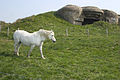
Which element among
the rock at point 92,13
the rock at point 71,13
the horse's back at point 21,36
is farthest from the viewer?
the rock at point 92,13

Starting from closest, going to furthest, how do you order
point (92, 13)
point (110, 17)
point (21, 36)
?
point (21, 36) → point (92, 13) → point (110, 17)

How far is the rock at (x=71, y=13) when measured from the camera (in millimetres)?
36500

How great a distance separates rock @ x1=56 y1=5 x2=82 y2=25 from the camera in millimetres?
36500

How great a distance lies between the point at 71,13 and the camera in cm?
3641

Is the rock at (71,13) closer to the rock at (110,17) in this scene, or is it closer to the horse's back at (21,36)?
the rock at (110,17)

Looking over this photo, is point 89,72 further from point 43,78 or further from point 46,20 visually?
point 46,20

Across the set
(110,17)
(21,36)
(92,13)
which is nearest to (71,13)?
(92,13)

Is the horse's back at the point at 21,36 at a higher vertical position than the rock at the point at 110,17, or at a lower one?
lower

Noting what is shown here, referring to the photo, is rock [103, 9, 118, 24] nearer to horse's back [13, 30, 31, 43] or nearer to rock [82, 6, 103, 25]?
rock [82, 6, 103, 25]

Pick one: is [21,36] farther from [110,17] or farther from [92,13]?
[110,17]

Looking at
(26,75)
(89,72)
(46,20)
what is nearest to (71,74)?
(89,72)

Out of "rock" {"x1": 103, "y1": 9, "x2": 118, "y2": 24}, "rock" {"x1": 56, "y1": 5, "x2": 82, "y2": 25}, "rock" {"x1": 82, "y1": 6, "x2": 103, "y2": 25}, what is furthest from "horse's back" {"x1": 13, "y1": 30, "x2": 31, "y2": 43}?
"rock" {"x1": 103, "y1": 9, "x2": 118, "y2": 24}

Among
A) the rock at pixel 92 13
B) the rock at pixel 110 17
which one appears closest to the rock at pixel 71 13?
the rock at pixel 92 13

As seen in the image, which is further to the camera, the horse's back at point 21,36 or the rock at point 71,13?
the rock at point 71,13
